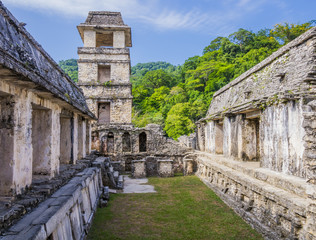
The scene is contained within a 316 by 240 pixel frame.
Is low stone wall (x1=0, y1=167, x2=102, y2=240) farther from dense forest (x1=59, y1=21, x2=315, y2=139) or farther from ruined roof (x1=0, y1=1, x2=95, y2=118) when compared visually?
dense forest (x1=59, y1=21, x2=315, y2=139)

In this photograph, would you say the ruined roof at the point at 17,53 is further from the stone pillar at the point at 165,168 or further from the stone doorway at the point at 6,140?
the stone pillar at the point at 165,168

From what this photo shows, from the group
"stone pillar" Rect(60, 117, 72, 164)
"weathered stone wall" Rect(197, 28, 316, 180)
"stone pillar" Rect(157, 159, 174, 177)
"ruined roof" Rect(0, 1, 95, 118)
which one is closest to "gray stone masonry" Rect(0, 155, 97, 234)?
"ruined roof" Rect(0, 1, 95, 118)

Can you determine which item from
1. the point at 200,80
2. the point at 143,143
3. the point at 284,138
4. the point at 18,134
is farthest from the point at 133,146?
the point at 200,80

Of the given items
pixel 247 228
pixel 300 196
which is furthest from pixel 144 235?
pixel 300 196

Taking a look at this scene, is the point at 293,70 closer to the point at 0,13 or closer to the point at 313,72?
the point at 313,72

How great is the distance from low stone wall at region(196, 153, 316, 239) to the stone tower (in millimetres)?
10942

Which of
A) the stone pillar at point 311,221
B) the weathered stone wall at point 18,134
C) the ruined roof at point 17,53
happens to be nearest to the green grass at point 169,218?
the stone pillar at point 311,221

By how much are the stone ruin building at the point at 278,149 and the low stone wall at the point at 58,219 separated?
3640mm

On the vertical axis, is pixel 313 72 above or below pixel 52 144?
above

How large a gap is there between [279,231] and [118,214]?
3.96 meters

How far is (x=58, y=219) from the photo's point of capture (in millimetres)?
3510

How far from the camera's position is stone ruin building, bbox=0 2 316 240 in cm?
362

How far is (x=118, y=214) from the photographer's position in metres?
6.96

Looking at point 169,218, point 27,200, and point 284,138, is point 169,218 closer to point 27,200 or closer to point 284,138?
point 284,138
